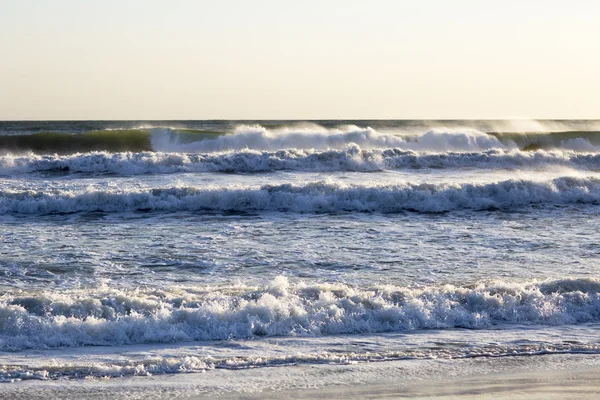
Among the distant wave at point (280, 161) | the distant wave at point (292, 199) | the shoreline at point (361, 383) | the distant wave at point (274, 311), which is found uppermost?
the distant wave at point (280, 161)

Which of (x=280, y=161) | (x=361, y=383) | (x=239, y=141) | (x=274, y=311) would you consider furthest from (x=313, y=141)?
(x=361, y=383)

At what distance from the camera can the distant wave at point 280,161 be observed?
2180 cm

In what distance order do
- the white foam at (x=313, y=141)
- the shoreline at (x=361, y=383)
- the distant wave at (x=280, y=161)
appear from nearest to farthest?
the shoreline at (x=361, y=383) → the distant wave at (x=280, y=161) → the white foam at (x=313, y=141)

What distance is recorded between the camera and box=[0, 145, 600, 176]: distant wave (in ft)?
71.5

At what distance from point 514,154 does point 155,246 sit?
16.8 metres

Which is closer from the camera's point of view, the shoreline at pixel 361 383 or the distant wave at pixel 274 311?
the shoreline at pixel 361 383

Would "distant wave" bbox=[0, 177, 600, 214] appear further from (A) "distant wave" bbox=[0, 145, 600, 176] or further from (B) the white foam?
(B) the white foam

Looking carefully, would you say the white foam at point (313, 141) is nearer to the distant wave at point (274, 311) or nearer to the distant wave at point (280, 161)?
the distant wave at point (280, 161)

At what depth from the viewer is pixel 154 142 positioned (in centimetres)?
3188

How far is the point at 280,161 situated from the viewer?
23.0m

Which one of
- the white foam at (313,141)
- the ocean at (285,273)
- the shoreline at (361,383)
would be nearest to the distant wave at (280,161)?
the ocean at (285,273)

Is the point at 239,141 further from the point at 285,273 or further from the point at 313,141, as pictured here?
the point at 285,273

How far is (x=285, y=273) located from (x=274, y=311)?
Answer: 76.1 inches

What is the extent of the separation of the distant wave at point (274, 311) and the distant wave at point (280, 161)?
551 inches
